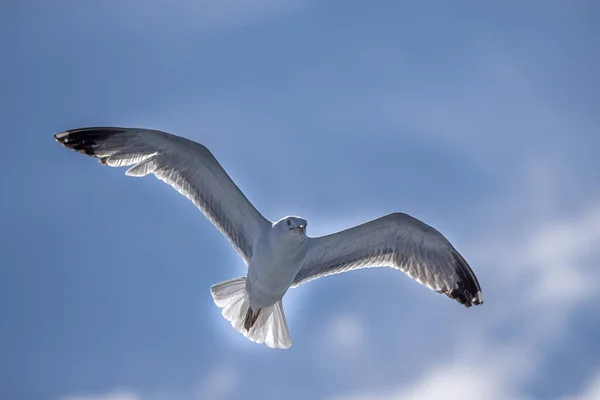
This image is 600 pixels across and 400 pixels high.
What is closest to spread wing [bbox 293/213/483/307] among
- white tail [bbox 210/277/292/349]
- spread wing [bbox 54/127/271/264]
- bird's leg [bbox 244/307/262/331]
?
white tail [bbox 210/277/292/349]

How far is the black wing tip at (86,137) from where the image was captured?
Answer: 1104 centimetres

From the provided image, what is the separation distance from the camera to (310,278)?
11617 millimetres

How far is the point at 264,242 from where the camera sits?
1080 cm

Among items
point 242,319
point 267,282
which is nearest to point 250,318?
point 242,319

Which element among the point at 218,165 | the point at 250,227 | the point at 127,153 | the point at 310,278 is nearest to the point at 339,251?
the point at 310,278

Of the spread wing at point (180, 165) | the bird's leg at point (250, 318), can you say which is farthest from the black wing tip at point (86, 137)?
the bird's leg at point (250, 318)

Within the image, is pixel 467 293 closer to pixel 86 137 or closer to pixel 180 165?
pixel 180 165

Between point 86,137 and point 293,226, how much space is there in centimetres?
295

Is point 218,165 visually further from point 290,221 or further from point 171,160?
point 290,221

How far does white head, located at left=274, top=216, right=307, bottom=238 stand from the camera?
10.4 metres

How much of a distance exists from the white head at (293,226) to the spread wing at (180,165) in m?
0.54

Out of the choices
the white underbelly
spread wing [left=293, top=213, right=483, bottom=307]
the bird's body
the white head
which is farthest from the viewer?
spread wing [left=293, top=213, right=483, bottom=307]

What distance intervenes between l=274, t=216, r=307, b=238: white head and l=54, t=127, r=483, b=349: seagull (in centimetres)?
1

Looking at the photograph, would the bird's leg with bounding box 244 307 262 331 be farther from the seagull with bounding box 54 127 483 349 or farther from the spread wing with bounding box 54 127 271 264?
the spread wing with bounding box 54 127 271 264
